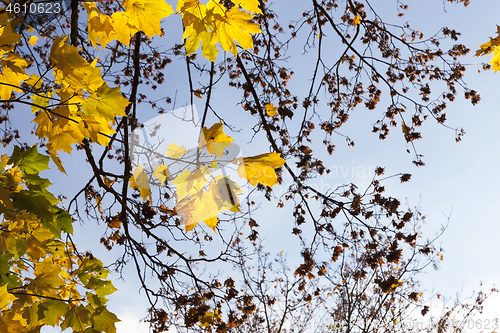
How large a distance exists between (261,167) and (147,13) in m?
→ 1.01

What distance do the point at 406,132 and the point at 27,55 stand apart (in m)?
5.35

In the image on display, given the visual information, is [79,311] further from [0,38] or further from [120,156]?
[120,156]

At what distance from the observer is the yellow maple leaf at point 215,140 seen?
49.3 inches

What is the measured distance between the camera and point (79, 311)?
1450 millimetres

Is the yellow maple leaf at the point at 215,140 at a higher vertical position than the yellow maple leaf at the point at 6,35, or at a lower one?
lower

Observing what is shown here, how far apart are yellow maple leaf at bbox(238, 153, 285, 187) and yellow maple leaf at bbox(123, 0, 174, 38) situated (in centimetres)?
85

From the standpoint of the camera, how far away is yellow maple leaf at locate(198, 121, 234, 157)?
1253 millimetres

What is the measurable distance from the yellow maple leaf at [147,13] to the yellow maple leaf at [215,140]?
0.63 m

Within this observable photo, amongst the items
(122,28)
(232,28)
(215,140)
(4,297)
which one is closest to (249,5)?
(232,28)

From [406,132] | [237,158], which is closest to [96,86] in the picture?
[237,158]

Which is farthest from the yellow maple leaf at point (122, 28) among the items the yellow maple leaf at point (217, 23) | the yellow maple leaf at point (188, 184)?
the yellow maple leaf at point (188, 184)

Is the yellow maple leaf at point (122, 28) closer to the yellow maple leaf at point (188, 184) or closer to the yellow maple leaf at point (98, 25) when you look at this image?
the yellow maple leaf at point (98, 25)

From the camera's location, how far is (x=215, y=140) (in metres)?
1.26

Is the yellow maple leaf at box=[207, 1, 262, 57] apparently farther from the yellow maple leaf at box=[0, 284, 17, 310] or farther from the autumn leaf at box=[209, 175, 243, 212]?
the yellow maple leaf at box=[0, 284, 17, 310]
